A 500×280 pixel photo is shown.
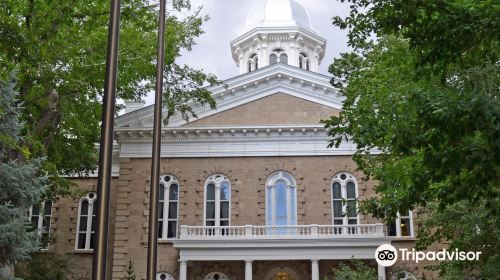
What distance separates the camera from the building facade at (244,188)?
2812cm

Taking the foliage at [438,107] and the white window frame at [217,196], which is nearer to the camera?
the foliage at [438,107]

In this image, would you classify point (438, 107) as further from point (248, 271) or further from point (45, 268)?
point (45, 268)

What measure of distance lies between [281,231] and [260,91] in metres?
6.72

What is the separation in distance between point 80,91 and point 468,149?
A: 43.9ft

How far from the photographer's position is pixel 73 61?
19109 millimetres

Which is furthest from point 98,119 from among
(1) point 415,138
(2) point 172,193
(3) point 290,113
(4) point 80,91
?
(1) point 415,138

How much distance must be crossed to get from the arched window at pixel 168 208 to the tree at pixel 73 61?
6.95 m

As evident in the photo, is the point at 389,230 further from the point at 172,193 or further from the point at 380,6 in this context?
the point at 380,6

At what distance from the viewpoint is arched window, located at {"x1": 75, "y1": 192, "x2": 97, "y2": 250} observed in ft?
104

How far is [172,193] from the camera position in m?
30.1

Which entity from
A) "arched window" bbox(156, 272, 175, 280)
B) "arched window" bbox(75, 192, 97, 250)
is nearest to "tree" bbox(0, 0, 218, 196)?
"arched window" bbox(156, 272, 175, 280)

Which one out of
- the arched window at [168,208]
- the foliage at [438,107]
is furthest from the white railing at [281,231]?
the foliage at [438,107]

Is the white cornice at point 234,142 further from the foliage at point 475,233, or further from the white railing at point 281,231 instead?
the foliage at point 475,233

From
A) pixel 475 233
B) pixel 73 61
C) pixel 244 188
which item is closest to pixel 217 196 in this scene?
pixel 244 188
